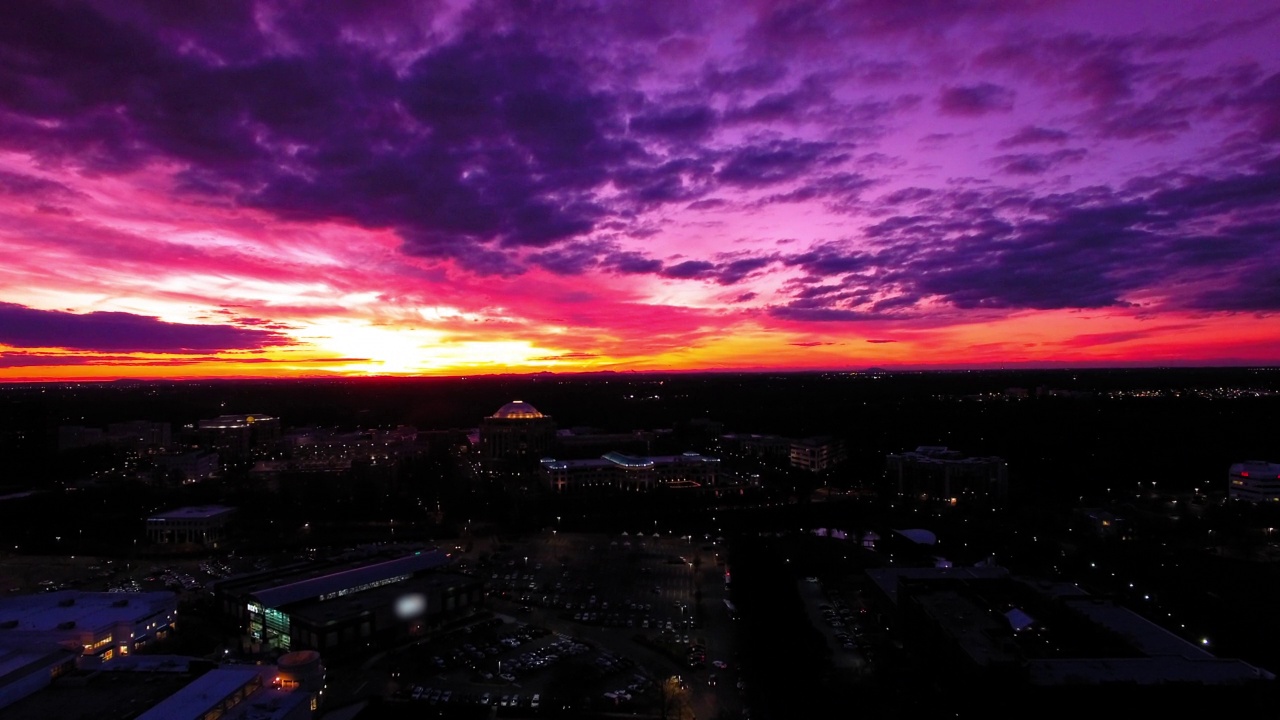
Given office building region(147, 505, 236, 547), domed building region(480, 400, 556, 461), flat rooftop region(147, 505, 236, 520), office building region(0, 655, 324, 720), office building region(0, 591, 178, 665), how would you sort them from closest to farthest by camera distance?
office building region(0, 655, 324, 720)
office building region(0, 591, 178, 665)
office building region(147, 505, 236, 547)
flat rooftop region(147, 505, 236, 520)
domed building region(480, 400, 556, 461)

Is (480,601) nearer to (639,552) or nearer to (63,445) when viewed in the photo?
(639,552)

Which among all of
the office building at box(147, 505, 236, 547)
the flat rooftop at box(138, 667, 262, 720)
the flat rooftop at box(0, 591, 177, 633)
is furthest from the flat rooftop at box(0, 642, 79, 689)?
the office building at box(147, 505, 236, 547)

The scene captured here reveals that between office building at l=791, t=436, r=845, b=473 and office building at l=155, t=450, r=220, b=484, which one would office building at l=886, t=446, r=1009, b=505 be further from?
office building at l=155, t=450, r=220, b=484

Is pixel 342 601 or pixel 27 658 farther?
pixel 342 601

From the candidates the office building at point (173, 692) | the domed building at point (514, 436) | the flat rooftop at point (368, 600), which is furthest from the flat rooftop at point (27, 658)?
the domed building at point (514, 436)

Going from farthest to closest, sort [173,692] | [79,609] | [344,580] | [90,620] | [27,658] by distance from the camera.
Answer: [344,580] → [79,609] → [90,620] → [27,658] → [173,692]

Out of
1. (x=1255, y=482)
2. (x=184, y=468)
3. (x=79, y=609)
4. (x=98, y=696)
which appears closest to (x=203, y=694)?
(x=98, y=696)

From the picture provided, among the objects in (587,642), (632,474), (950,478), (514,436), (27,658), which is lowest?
(587,642)

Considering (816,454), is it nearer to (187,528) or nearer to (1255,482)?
(1255,482)
